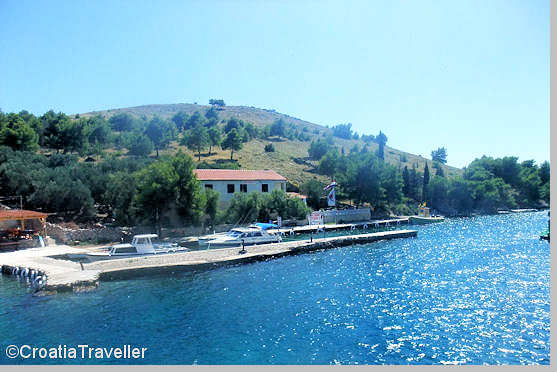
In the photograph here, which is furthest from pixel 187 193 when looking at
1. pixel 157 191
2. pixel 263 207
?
pixel 263 207

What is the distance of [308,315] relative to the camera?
1783cm

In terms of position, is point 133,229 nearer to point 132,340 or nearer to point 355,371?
point 132,340

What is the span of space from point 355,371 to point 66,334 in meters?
11.1

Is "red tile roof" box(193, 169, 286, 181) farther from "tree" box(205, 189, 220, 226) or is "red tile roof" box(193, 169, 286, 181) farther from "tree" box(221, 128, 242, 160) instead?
"tree" box(221, 128, 242, 160)

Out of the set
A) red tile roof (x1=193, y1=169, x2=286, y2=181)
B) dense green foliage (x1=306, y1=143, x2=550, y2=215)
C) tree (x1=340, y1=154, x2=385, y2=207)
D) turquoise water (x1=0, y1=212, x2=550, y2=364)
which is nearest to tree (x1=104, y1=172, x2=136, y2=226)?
red tile roof (x1=193, y1=169, x2=286, y2=181)

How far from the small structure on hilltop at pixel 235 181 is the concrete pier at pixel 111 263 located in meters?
17.7

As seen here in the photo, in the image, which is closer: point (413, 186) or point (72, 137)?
point (72, 137)

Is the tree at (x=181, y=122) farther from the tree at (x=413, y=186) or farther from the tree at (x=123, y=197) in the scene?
the tree at (x=123, y=197)

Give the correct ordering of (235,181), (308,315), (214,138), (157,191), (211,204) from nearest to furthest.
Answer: (308,315) → (157,191) → (211,204) → (235,181) → (214,138)

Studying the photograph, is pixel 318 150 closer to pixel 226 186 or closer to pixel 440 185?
pixel 440 185

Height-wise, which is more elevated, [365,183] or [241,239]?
[365,183]

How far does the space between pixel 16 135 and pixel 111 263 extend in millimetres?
44225

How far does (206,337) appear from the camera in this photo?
50.0 ft

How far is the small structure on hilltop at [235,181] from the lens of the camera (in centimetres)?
4984
